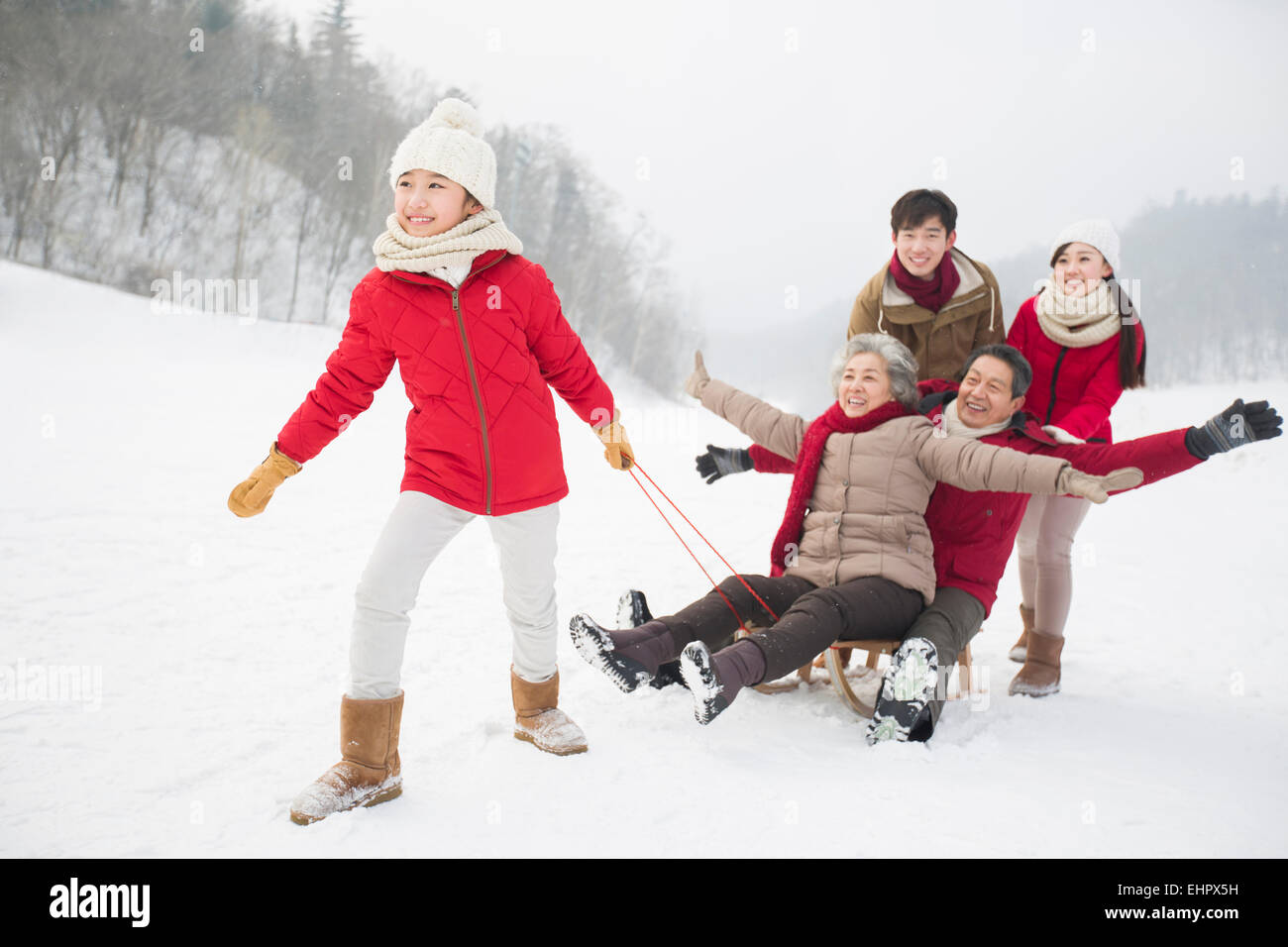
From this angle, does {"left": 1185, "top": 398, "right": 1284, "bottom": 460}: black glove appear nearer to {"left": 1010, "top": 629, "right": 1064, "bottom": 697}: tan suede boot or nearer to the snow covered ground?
the snow covered ground

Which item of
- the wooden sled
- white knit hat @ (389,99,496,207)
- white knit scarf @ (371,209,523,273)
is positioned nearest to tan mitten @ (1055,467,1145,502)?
the wooden sled

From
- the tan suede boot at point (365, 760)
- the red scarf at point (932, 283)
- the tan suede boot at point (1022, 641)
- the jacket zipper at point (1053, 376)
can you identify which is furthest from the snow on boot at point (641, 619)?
the jacket zipper at point (1053, 376)

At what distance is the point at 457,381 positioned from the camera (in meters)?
2.34

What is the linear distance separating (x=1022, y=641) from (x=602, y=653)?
251 cm

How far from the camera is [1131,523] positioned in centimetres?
829

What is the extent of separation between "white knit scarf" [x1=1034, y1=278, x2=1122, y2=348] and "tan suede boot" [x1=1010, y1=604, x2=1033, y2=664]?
1260 mm

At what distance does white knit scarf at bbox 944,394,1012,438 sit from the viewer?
10.0 feet

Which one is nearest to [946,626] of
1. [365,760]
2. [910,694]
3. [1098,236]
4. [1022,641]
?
[910,694]

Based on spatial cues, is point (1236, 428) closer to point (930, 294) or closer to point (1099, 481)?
point (1099, 481)

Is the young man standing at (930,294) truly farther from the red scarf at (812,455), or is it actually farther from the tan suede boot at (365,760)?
the tan suede boot at (365,760)

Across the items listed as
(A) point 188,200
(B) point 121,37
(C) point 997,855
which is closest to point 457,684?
(C) point 997,855

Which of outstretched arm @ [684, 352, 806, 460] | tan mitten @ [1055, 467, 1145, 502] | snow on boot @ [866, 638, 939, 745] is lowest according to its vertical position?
snow on boot @ [866, 638, 939, 745]

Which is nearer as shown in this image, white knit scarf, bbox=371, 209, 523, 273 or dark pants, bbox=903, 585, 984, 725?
white knit scarf, bbox=371, 209, 523, 273

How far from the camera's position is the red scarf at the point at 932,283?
329 cm
